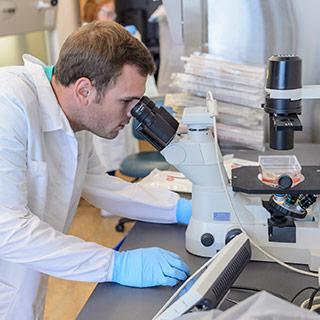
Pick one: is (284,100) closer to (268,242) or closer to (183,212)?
(268,242)

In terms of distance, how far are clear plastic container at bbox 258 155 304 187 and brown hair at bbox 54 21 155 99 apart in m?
0.37

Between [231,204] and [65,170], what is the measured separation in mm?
450

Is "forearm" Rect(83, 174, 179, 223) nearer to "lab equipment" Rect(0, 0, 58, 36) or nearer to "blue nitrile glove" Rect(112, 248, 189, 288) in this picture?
"blue nitrile glove" Rect(112, 248, 189, 288)

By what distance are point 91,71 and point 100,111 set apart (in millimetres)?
114

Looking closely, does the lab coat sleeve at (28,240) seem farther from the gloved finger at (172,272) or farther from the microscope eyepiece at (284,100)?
the microscope eyepiece at (284,100)

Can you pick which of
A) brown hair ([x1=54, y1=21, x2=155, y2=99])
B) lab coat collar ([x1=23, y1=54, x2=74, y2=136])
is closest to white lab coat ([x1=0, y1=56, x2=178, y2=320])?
lab coat collar ([x1=23, y1=54, x2=74, y2=136])

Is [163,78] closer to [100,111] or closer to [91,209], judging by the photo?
[91,209]

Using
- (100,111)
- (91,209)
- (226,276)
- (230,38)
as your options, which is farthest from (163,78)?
(226,276)

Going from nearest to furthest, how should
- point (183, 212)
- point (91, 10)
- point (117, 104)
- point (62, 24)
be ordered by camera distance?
point (117, 104) < point (183, 212) < point (62, 24) < point (91, 10)

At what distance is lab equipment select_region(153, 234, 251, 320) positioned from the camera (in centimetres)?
78

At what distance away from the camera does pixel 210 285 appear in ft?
2.66

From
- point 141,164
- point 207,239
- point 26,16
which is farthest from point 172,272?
point 26,16

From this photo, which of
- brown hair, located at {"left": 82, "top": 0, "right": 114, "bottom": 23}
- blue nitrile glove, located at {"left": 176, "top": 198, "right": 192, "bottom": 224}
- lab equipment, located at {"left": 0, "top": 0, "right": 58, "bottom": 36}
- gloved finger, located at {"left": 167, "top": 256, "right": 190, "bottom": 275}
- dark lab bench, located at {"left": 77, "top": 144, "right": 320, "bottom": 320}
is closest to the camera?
dark lab bench, located at {"left": 77, "top": 144, "right": 320, "bottom": 320}

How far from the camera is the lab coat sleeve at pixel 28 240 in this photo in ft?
3.36
